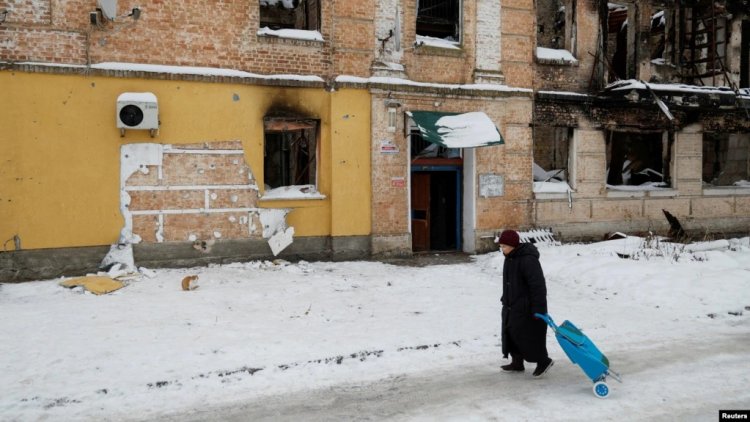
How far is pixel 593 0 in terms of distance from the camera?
49.6 feet

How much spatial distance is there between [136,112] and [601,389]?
922cm

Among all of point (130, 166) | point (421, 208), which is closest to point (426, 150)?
point (421, 208)

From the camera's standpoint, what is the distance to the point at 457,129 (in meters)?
13.0

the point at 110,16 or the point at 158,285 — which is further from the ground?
the point at 110,16

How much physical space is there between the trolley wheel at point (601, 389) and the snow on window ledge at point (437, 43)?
9.85 metres

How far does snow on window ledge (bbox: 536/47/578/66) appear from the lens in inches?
583

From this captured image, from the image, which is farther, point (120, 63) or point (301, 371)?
point (120, 63)

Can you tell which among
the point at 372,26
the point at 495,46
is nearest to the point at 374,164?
the point at 372,26

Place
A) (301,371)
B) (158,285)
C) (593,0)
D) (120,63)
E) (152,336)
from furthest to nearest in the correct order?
(593,0), (120,63), (158,285), (152,336), (301,371)

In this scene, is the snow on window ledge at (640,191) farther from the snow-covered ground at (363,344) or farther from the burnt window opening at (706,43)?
the snow-covered ground at (363,344)

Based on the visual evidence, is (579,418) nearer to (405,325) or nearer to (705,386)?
(705,386)

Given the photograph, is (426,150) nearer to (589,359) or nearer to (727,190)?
(727,190)

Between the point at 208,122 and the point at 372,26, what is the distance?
426 centimetres

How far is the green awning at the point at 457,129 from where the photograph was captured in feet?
41.5
